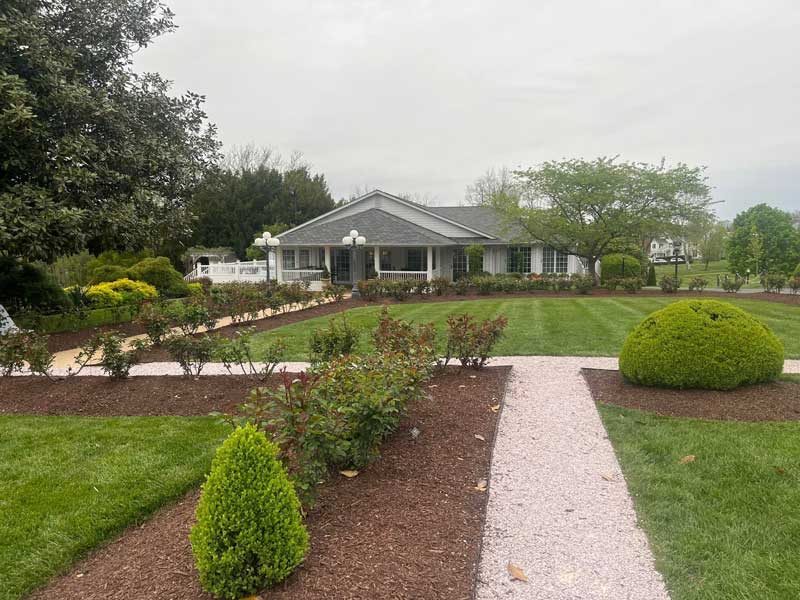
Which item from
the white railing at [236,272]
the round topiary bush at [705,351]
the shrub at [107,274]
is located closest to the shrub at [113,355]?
the round topiary bush at [705,351]

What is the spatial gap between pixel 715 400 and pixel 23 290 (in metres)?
14.8

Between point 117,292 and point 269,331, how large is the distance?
6.69 meters

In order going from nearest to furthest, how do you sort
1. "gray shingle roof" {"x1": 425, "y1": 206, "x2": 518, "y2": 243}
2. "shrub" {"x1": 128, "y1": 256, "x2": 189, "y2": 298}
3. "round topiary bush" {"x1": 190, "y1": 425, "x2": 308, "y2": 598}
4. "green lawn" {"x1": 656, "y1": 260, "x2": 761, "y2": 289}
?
"round topiary bush" {"x1": 190, "y1": 425, "x2": 308, "y2": 598} < "shrub" {"x1": 128, "y1": 256, "x2": 189, "y2": 298} < "gray shingle roof" {"x1": 425, "y1": 206, "x2": 518, "y2": 243} < "green lawn" {"x1": 656, "y1": 260, "x2": 761, "y2": 289}

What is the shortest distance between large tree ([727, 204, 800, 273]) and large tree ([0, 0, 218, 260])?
32636 mm

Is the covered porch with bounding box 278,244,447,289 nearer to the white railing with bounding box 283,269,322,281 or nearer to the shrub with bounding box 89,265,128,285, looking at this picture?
the white railing with bounding box 283,269,322,281

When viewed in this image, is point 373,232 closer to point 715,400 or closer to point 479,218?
point 479,218

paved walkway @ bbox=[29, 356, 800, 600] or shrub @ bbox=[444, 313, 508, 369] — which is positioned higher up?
shrub @ bbox=[444, 313, 508, 369]

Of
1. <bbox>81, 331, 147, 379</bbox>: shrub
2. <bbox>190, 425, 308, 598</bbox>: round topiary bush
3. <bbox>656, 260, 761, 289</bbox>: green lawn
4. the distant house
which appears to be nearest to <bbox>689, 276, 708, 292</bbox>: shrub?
the distant house

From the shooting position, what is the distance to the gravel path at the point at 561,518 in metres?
2.67

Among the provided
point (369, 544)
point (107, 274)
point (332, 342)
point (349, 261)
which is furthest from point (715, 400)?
point (349, 261)

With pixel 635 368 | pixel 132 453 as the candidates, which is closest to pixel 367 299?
pixel 635 368

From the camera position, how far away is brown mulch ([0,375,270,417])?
588cm

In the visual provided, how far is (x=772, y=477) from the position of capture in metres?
3.82

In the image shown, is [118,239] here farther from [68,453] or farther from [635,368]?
[635,368]
